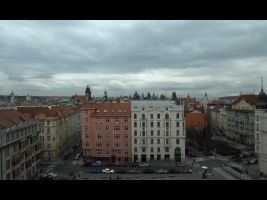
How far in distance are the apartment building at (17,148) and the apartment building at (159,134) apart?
426 cm

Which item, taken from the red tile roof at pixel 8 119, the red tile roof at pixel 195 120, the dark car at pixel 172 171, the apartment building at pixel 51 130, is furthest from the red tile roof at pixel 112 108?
the red tile roof at pixel 195 120

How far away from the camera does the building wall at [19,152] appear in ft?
16.9

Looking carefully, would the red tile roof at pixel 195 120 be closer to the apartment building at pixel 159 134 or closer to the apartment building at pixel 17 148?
the apartment building at pixel 159 134

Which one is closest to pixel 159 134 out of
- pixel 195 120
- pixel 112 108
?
pixel 112 108

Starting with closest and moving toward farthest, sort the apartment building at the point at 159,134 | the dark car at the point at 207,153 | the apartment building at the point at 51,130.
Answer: the apartment building at the point at 159,134 < the apartment building at the point at 51,130 < the dark car at the point at 207,153

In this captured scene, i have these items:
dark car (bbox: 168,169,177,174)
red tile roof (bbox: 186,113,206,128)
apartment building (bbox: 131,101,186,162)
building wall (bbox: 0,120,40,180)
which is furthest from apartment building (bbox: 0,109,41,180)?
red tile roof (bbox: 186,113,206,128)

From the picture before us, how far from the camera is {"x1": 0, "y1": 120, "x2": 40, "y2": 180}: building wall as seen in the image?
516cm

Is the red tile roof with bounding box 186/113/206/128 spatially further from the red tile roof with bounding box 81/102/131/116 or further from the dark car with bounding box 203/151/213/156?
the red tile roof with bounding box 81/102/131/116

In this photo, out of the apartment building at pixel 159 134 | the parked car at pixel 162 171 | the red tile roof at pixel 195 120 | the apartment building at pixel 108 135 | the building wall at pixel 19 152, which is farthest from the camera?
the red tile roof at pixel 195 120

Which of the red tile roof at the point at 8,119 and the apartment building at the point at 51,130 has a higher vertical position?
the red tile roof at the point at 8,119

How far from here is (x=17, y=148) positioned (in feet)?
19.9

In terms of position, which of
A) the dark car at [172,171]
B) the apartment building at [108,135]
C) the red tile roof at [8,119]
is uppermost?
the red tile roof at [8,119]
